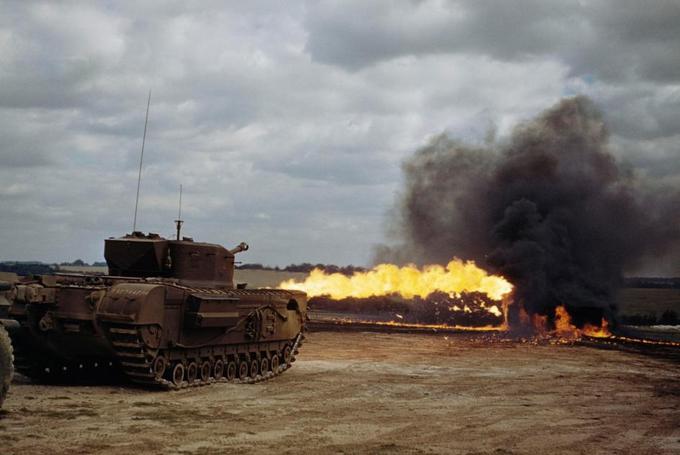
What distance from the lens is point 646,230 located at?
48656 mm

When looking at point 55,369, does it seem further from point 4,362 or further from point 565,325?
point 565,325

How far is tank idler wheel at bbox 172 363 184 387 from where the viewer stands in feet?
57.1

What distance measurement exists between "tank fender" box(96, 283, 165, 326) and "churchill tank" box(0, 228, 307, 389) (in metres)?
0.02

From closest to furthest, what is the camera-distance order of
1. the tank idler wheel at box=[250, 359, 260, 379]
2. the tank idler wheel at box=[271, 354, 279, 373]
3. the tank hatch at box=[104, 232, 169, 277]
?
the tank hatch at box=[104, 232, 169, 277], the tank idler wheel at box=[250, 359, 260, 379], the tank idler wheel at box=[271, 354, 279, 373]

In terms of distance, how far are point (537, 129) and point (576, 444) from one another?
130ft

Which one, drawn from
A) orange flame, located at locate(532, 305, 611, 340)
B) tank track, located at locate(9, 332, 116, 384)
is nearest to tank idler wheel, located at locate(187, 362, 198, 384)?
tank track, located at locate(9, 332, 116, 384)

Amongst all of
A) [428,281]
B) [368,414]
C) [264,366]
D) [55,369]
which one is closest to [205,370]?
[264,366]

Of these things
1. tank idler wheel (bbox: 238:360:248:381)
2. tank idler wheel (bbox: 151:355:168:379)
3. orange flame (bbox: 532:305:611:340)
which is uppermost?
orange flame (bbox: 532:305:611:340)

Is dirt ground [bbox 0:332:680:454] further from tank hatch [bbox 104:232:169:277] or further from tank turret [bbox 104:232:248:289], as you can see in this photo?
tank hatch [bbox 104:232:169:277]

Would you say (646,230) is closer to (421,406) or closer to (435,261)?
(435,261)

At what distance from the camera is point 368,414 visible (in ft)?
A: 49.5

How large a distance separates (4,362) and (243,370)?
26.6 ft

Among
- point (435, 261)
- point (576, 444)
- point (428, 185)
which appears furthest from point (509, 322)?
point (576, 444)

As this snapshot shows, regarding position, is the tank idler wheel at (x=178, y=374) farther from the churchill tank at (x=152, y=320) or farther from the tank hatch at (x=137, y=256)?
the tank hatch at (x=137, y=256)
